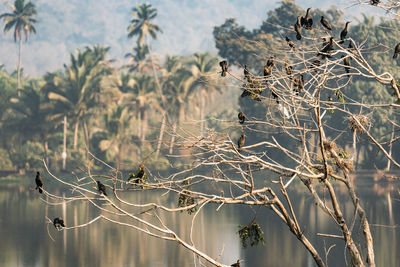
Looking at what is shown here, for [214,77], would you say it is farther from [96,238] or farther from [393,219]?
[393,219]

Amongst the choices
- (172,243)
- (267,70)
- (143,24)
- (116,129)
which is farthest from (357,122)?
(143,24)

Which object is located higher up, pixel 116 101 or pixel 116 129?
pixel 116 101

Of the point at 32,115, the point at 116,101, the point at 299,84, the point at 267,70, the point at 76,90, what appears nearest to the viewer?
the point at 299,84

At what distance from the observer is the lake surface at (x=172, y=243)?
2175cm

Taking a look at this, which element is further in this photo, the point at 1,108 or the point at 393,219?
the point at 1,108

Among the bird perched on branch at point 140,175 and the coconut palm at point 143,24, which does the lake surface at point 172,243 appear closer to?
the bird perched on branch at point 140,175

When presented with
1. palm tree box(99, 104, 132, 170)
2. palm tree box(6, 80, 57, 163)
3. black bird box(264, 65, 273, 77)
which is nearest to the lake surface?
black bird box(264, 65, 273, 77)

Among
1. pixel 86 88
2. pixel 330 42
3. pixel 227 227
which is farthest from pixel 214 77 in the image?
pixel 86 88

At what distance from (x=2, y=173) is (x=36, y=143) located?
187 inches

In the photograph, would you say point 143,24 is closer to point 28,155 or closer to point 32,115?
point 32,115

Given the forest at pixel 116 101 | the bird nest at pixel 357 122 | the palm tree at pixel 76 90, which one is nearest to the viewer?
the bird nest at pixel 357 122

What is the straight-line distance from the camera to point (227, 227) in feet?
98.0

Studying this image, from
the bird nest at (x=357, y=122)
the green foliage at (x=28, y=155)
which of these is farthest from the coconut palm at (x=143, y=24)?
A: the bird nest at (x=357, y=122)

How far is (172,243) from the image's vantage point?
24891 millimetres
